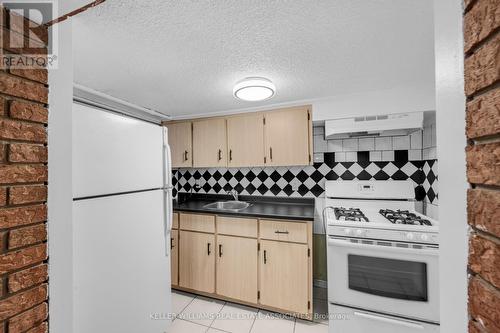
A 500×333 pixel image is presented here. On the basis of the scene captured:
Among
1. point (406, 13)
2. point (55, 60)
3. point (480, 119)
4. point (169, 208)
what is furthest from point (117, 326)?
point (406, 13)

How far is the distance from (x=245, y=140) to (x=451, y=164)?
2048 mm

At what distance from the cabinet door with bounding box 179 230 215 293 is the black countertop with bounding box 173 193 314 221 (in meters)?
0.30

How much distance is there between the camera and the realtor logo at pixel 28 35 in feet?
2.48

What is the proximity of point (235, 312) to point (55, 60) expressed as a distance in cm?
231

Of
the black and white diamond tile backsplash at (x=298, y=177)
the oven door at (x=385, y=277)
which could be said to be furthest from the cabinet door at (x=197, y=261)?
the oven door at (x=385, y=277)

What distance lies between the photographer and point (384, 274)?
1584 millimetres

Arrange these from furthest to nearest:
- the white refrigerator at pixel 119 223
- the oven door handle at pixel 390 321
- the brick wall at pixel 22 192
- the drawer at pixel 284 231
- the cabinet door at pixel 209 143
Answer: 1. the cabinet door at pixel 209 143
2. the drawer at pixel 284 231
3. the oven door handle at pixel 390 321
4. the white refrigerator at pixel 119 223
5. the brick wall at pixel 22 192

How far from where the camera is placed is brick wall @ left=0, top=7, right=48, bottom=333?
730 mm

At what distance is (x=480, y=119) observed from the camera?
406mm

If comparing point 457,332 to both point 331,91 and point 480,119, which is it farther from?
point 331,91

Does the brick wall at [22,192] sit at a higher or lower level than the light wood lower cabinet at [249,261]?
higher

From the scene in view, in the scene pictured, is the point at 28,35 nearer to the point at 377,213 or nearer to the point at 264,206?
the point at 264,206

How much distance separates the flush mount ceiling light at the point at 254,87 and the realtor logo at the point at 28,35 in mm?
1063

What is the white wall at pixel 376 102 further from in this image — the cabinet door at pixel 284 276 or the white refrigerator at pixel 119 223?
the white refrigerator at pixel 119 223
